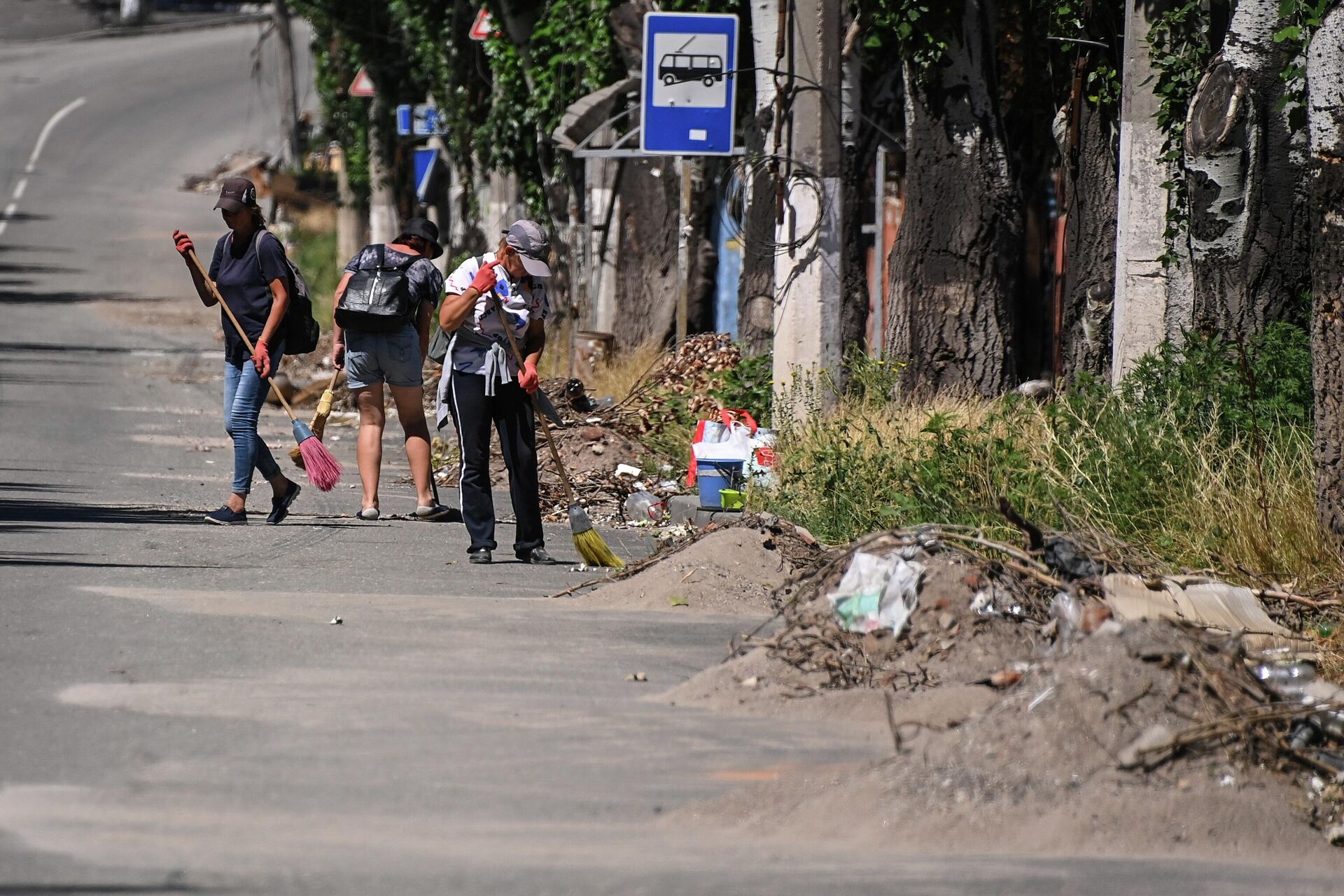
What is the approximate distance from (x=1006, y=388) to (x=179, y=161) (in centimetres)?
3807

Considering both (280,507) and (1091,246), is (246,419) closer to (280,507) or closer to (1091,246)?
(280,507)

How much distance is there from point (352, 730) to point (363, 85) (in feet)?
92.1

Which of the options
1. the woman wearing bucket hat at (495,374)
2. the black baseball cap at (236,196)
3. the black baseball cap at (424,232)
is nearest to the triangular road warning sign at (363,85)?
the black baseball cap at (424,232)

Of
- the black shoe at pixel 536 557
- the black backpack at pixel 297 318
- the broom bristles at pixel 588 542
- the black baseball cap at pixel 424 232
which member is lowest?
the black shoe at pixel 536 557

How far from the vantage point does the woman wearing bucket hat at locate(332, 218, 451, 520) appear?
11.9 metres

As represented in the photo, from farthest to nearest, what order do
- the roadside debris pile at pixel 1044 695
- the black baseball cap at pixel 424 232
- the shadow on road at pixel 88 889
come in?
the black baseball cap at pixel 424 232 < the roadside debris pile at pixel 1044 695 < the shadow on road at pixel 88 889

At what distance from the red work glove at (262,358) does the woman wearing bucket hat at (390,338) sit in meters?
0.52

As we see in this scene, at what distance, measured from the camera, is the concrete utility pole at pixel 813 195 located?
43.2 feet

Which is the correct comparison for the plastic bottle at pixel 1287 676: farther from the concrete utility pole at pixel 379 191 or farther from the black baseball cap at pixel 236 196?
the concrete utility pole at pixel 379 191

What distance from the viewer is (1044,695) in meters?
6.12

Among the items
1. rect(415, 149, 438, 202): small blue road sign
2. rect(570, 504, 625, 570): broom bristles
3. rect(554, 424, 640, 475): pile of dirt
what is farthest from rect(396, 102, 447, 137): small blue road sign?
rect(570, 504, 625, 570): broom bristles

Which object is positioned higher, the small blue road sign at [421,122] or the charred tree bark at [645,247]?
the small blue road sign at [421,122]

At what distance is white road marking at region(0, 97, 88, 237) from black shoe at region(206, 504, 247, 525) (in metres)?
29.1

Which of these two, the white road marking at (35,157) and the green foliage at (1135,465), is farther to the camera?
the white road marking at (35,157)
